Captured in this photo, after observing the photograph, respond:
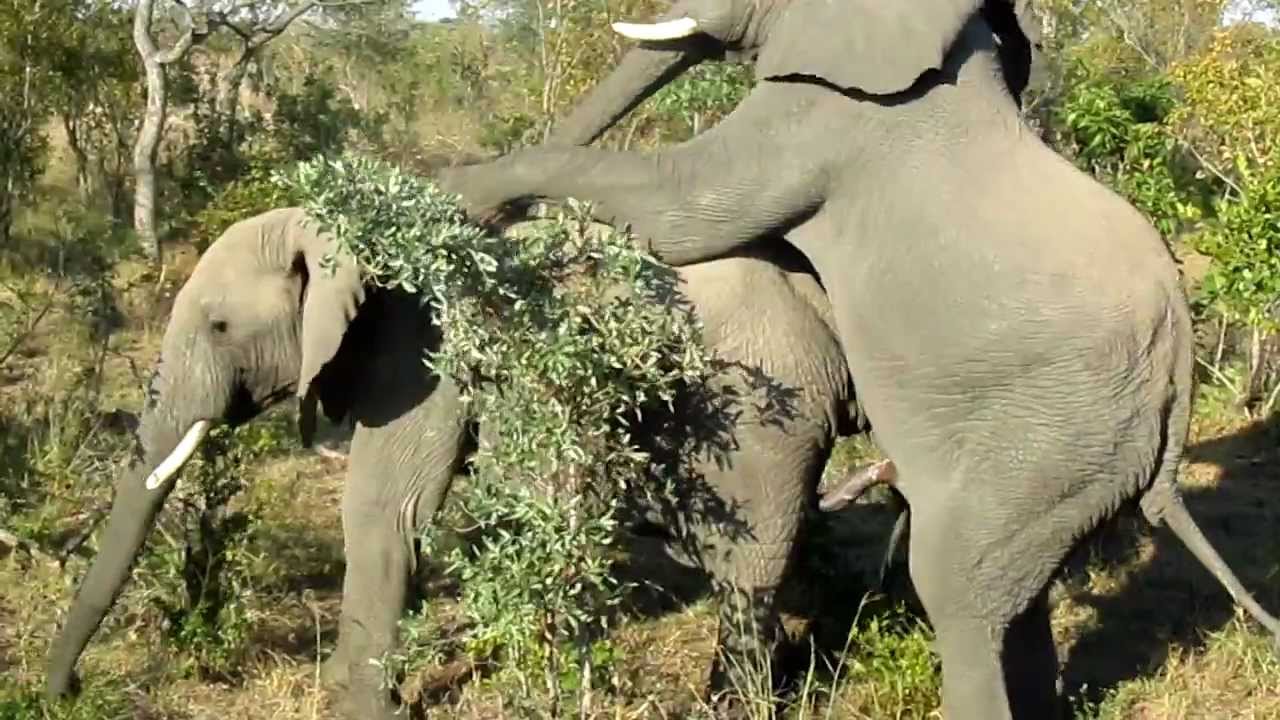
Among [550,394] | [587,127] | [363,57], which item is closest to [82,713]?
[550,394]

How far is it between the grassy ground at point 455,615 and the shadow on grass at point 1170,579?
0.01 metres

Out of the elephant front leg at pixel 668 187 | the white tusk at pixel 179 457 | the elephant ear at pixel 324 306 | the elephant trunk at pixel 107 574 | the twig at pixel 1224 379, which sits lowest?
the twig at pixel 1224 379

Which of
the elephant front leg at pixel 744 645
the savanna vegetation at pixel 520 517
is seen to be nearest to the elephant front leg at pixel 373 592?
the savanna vegetation at pixel 520 517

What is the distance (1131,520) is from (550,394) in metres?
3.63

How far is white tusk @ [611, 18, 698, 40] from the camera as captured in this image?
4113 millimetres

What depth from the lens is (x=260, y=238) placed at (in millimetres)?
4391

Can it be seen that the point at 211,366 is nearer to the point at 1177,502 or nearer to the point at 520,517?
the point at 520,517

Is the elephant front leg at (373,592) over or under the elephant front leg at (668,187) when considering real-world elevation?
under

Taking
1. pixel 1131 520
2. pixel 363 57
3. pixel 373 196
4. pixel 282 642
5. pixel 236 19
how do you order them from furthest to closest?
1. pixel 363 57
2. pixel 236 19
3. pixel 1131 520
4. pixel 282 642
5. pixel 373 196

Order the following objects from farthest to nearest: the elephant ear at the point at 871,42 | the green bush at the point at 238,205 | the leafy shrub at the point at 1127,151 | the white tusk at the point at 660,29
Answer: the green bush at the point at 238,205 → the leafy shrub at the point at 1127,151 → the white tusk at the point at 660,29 → the elephant ear at the point at 871,42

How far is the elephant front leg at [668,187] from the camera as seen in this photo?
384 cm

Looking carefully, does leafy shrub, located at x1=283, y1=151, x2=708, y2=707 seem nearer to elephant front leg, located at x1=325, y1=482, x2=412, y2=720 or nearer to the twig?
elephant front leg, located at x1=325, y1=482, x2=412, y2=720

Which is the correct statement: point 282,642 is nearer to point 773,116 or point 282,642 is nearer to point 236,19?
point 773,116

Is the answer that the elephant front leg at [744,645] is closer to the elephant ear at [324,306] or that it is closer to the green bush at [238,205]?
the elephant ear at [324,306]
